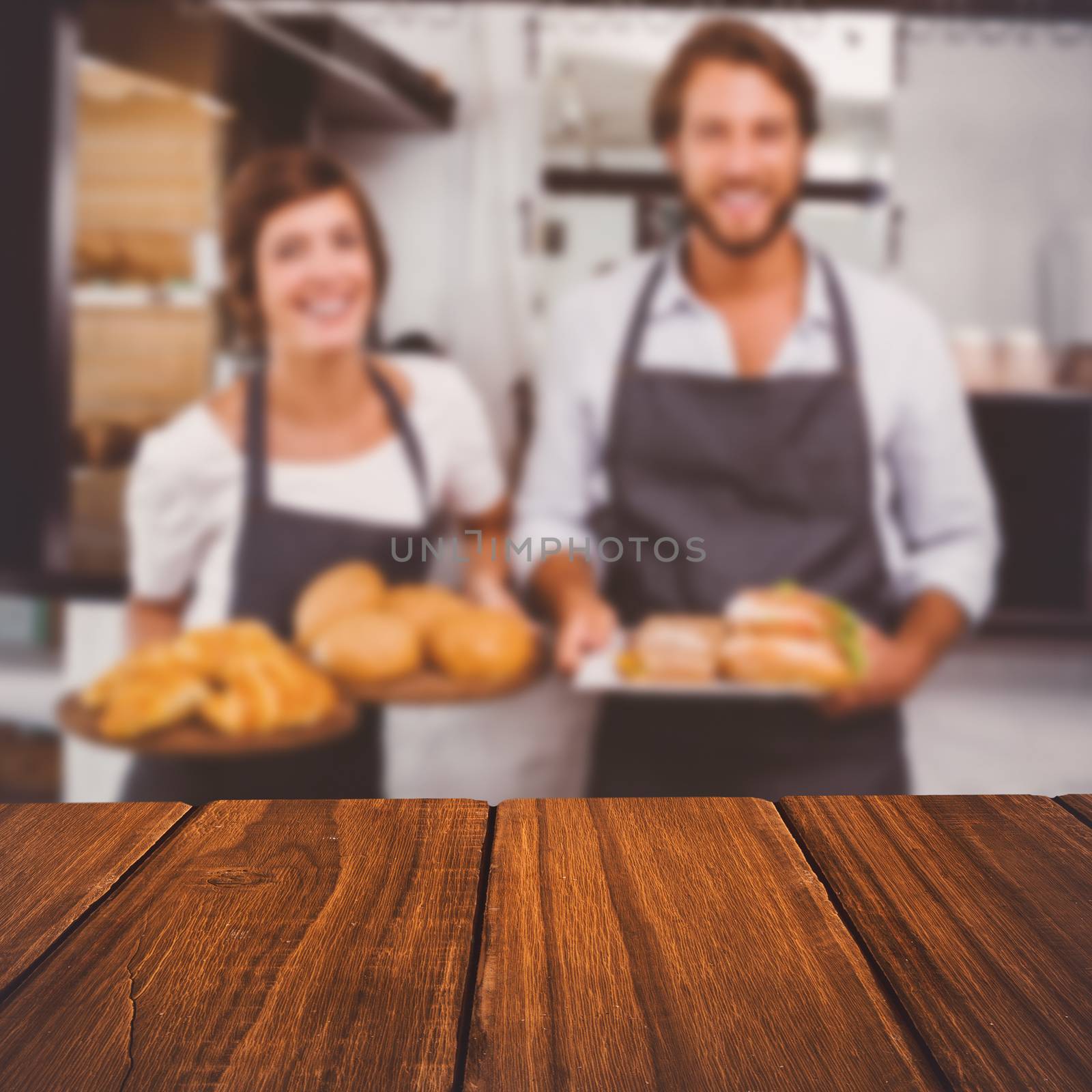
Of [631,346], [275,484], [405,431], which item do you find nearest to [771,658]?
[631,346]

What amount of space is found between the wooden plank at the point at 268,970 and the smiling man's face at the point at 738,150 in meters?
0.89

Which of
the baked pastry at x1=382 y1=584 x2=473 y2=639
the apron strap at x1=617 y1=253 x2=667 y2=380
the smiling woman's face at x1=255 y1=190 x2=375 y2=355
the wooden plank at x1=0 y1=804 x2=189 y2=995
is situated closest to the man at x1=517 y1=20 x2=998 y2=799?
the apron strap at x1=617 y1=253 x2=667 y2=380

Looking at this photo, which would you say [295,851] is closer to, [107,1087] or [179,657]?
[107,1087]

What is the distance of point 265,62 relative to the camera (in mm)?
1235

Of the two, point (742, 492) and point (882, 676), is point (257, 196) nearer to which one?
point (742, 492)

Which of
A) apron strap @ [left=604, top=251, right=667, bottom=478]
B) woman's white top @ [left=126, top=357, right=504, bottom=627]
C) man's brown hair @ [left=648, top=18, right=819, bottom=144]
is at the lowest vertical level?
woman's white top @ [left=126, top=357, right=504, bottom=627]

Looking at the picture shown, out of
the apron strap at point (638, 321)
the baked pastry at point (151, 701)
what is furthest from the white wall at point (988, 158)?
the baked pastry at point (151, 701)

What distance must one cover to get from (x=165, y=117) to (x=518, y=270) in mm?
439

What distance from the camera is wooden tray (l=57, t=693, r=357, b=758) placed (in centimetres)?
124

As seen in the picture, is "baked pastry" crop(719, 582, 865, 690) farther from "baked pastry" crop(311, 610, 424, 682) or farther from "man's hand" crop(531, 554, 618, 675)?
"baked pastry" crop(311, 610, 424, 682)

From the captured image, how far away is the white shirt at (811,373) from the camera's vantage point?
1.24m

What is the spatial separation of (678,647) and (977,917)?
0.78m

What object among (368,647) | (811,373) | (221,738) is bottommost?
(221,738)

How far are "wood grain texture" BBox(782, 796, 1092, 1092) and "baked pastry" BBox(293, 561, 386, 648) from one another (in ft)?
2.50
